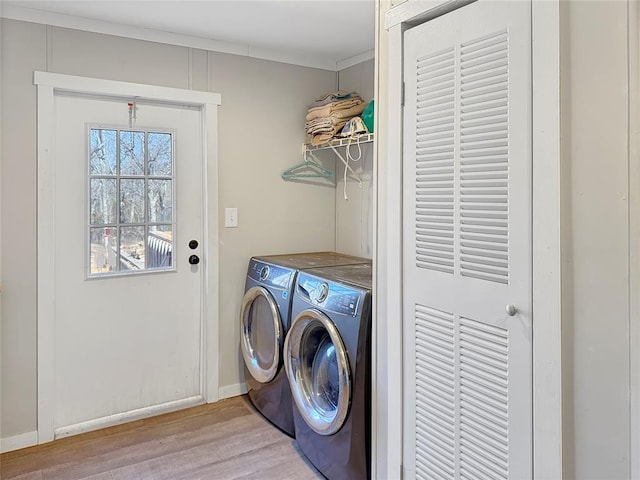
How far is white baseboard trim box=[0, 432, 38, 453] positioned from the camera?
2.35 metres

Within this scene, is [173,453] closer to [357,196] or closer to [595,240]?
[357,196]

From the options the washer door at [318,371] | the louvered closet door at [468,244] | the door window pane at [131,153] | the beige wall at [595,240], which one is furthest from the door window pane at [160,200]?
the beige wall at [595,240]

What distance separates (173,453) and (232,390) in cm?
68

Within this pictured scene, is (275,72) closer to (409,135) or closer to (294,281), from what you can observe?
(294,281)

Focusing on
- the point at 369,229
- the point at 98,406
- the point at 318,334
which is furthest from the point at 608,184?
the point at 98,406

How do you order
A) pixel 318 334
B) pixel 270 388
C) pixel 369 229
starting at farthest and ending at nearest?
pixel 369 229 → pixel 270 388 → pixel 318 334

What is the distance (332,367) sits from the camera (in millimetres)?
2107

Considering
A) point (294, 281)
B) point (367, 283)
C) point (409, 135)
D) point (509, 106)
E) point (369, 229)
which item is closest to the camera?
point (509, 106)

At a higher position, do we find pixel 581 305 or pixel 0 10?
pixel 0 10

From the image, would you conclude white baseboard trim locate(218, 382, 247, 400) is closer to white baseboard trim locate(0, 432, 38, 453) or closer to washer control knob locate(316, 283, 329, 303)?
white baseboard trim locate(0, 432, 38, 453)

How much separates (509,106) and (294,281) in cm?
142

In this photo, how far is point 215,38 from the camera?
277cm

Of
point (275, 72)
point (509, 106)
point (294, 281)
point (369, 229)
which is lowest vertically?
point (294, 281)

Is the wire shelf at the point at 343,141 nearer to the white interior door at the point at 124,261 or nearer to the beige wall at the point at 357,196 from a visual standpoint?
the beige wall at the point at 357,196
